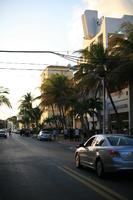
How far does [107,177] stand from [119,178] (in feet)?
1.34

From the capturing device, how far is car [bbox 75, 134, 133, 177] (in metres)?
10.8

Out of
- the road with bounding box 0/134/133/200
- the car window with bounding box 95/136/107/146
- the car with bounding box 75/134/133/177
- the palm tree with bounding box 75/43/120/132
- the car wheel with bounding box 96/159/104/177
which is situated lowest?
the road with bounding box 0/134/133/200

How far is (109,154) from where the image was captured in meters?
10.9

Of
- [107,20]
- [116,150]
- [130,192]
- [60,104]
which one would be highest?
[107,20]

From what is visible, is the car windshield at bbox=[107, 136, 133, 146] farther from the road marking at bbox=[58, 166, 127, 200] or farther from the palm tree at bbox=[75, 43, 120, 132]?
the palm tree at bbox=[75, 43, 120, 132]

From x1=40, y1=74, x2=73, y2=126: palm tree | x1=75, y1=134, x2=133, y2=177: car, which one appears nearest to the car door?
x1=75, y1=134, x2=133, y2=177: car

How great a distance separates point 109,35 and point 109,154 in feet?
125

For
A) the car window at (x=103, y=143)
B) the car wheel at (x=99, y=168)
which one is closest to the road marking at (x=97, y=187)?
the car wheel at (x=99, y=168)

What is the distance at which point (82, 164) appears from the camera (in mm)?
13719

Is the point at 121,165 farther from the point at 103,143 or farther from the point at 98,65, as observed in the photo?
the point at 98,65

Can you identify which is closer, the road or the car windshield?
the road

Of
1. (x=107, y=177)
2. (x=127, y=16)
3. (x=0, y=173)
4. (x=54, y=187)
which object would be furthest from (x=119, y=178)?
(x=127, y=16)

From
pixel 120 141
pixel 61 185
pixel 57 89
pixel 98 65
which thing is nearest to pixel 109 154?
pixel 120 141

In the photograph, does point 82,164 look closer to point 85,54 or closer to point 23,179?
point 23,179
